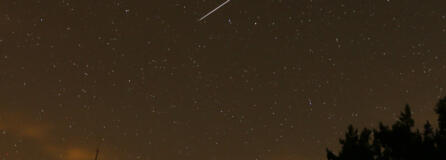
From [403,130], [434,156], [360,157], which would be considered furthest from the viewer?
[360,157]

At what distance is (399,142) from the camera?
16391 mm

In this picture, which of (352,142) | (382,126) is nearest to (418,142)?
(382,126)

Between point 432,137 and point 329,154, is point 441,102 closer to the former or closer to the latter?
point 432,137

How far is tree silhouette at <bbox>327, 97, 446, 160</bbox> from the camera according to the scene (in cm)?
1551

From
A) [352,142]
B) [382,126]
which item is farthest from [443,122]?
[352,142]

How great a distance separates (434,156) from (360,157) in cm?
276

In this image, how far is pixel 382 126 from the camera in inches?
672

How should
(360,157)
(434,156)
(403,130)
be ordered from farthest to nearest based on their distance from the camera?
1. (360,157)
2. (403,130)
3. (434,156)

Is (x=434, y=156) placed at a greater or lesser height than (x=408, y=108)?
lesser

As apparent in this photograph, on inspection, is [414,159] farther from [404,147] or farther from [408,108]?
[408,108]

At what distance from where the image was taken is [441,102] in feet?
52.3

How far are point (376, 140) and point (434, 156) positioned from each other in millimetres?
2446

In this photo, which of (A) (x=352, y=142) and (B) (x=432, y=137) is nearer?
(B) (x=432, y=137)

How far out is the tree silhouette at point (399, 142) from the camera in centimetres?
1551
